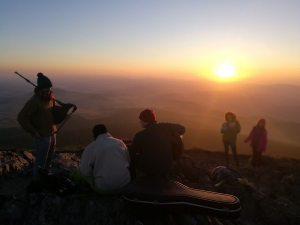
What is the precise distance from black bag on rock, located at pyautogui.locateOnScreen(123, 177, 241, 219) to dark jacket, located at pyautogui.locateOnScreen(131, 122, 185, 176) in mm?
487

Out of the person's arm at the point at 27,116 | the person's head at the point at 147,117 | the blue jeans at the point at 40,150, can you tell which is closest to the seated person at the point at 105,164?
the person's head at the point at 147,117

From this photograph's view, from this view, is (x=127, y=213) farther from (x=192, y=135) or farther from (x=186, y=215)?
(x=192, y=135)

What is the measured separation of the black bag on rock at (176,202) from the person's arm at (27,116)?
2544mm

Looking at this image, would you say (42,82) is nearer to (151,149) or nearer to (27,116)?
(27,116)

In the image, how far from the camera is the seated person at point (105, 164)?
13.7ft

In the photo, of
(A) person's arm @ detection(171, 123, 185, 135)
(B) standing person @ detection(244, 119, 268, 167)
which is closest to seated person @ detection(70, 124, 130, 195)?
(A) person's arm @ detection(171, 123, 185, 135)

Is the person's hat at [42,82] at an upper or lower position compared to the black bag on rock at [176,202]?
upper

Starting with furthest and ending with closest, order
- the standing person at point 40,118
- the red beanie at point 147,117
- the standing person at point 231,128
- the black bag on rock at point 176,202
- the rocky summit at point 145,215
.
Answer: the standing person at point 231,128 → the standing person at point 40,118 → the red beanie at point 147,117 → the rocky summit at point 145,215 → the black bag on rock at point 176,202

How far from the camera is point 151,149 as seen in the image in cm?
446

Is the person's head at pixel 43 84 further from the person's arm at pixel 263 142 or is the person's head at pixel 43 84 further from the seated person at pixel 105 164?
the person's arm at pixel 263 142

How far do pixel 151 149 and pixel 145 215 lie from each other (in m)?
1.16

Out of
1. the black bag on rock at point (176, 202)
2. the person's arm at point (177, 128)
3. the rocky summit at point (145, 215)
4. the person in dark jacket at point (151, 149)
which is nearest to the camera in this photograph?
the black bag on rock at point (176, 202)

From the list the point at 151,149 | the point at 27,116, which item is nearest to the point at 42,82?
the point at 27,116

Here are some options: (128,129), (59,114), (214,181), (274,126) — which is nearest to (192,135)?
(128,129)
